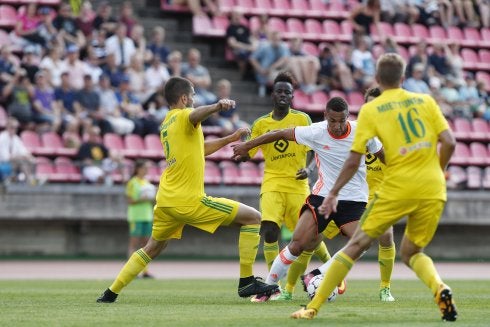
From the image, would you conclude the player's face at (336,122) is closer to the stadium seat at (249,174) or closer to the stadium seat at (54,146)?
the stadium seat at (54,146)

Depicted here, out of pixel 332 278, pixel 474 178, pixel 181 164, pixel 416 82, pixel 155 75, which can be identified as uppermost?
pixel 155 75

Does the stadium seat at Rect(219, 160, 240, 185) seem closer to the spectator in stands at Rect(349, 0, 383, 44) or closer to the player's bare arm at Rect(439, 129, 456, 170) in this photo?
the spectator in stands at Rect(349, 0, 383, 44)

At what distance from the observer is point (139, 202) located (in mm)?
20062

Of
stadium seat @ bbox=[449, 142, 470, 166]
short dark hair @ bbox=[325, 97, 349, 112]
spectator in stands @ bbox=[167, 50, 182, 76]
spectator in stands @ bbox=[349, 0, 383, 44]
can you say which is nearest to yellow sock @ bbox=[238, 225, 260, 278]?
short dark hair @ bbox=[325, 97, 349, 112]

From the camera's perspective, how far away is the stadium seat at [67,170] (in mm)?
23266

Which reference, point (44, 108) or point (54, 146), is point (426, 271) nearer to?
point (54, 146)

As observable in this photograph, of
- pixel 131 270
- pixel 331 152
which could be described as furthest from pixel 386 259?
pixel 131 270

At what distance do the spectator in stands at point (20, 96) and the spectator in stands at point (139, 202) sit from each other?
4.20m

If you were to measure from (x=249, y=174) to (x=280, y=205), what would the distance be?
1093 centimetres

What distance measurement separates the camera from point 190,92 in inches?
484

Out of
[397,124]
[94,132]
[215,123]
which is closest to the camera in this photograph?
[397,124]

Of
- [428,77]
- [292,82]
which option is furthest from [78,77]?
[292,82]

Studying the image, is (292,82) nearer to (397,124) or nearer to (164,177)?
(164,177)

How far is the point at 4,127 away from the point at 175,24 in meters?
6.18
